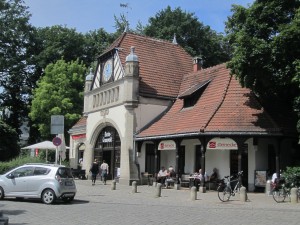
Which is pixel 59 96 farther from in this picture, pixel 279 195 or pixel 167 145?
pixel 279 195

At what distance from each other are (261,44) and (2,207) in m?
13.7

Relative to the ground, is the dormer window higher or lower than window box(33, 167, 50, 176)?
higher

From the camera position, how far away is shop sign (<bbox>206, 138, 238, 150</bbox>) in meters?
25.0

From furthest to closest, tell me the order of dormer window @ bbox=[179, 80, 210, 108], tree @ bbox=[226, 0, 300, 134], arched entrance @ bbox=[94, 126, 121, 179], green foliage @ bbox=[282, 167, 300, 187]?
arched entrance @ bbox=[94, 126, 121, 179]
dormer window @ bbox=[179, 80, 210, 108]
tree @ bbox=[226, 0, 300, 134]
green foliage @ bbox=[282, 167, 300, 187]

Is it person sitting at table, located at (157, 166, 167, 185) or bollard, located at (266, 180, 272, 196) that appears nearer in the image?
bollard, located at (266, 180, 272, 196)

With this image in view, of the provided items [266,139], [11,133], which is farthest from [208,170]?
[11,133]

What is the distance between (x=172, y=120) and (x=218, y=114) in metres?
4.63

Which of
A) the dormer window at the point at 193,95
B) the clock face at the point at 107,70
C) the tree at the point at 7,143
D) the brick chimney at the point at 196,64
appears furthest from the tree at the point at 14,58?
the dormer window at the point at 193,95

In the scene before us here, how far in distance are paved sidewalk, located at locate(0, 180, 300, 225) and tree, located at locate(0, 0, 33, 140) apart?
123 ft

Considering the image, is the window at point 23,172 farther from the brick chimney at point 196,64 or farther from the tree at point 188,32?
the tree at point 188,32

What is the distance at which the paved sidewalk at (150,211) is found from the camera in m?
13.6

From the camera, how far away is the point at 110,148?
34500mm

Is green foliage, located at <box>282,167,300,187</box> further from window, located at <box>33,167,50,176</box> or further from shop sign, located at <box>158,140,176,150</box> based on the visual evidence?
window, located at <box>33,167,50,176</box>

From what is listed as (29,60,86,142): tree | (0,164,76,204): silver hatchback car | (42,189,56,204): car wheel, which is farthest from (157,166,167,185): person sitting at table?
(29,60,86,142): tree
